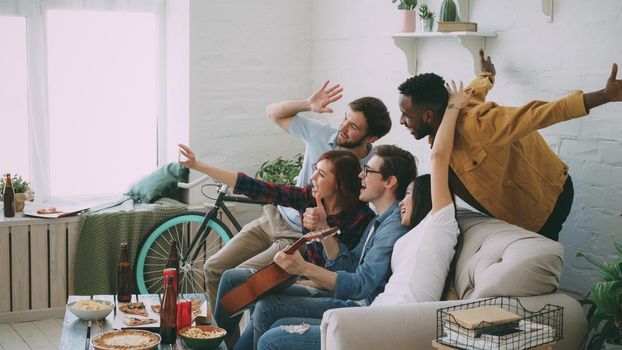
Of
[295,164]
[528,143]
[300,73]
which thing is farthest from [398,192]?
[300,73]

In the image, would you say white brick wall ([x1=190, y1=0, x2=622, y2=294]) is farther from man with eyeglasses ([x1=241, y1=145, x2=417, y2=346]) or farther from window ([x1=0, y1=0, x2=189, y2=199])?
man with eyeglasses ([x1=241, y1=145, x2=417, y2=346])

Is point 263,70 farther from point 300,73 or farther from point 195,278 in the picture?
point 195,278

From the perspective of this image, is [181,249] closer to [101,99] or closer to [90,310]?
[101,99]

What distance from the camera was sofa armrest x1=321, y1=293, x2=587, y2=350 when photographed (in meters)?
2.48

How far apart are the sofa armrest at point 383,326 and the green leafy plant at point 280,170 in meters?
2.32

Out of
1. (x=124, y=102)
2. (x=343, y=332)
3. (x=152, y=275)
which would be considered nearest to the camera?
(x=343, y=332)

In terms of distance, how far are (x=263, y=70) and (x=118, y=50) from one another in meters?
0.90

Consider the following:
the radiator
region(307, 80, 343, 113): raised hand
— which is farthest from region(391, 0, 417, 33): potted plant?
the radiator

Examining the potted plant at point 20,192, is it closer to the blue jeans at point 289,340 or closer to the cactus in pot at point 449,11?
the blue jeans at point 289,340

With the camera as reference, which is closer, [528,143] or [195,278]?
[528,143]

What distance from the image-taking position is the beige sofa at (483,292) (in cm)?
250

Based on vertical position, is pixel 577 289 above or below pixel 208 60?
below

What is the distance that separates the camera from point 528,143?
9.95 ft

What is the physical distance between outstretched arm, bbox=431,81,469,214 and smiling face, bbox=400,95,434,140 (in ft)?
0.33
